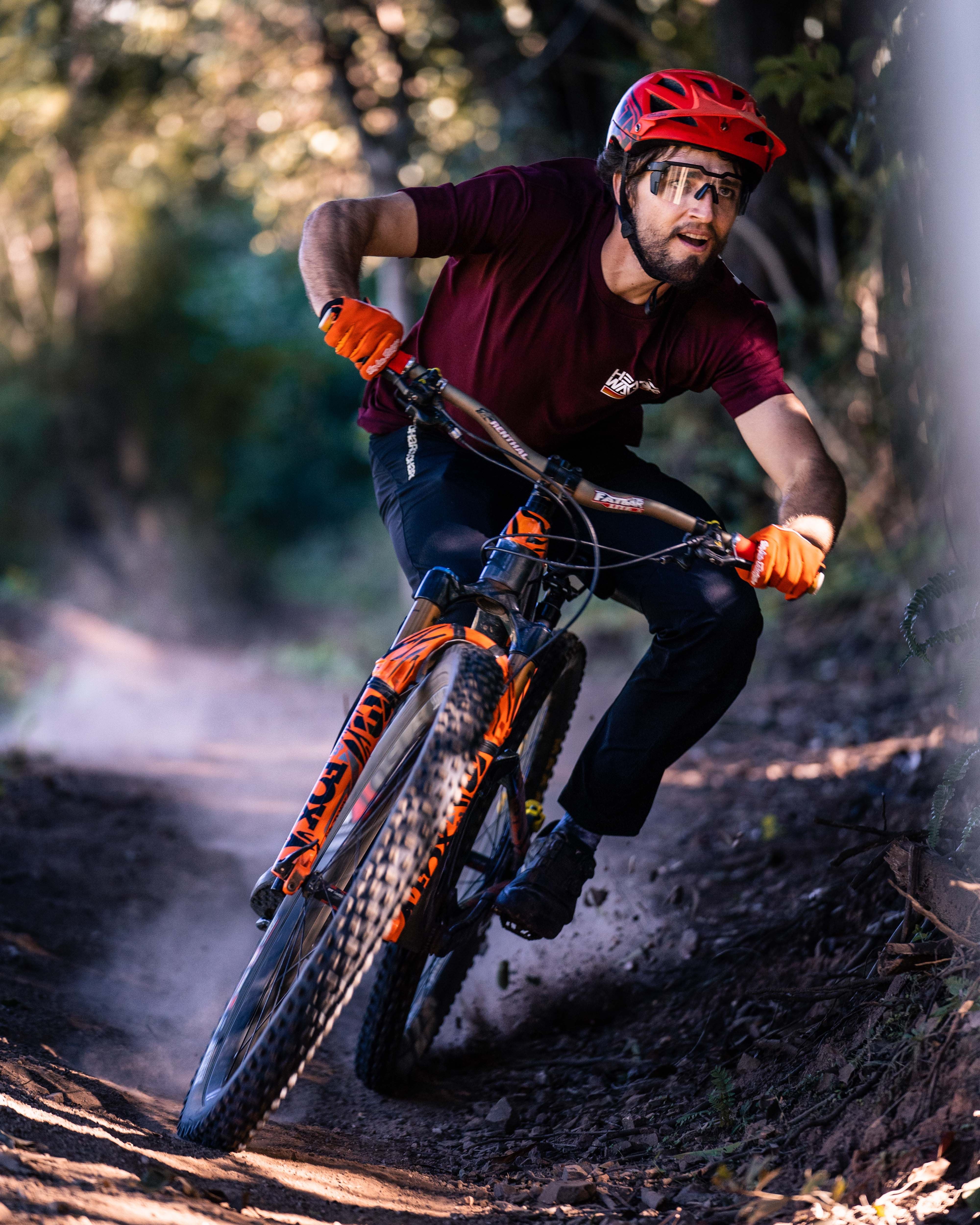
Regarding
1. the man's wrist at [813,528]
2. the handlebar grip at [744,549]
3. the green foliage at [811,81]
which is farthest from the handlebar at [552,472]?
the green foliage at [811,81]

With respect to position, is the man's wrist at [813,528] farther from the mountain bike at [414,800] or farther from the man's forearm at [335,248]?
the man's forearm at [335,248]

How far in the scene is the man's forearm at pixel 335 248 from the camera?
2.60 meters

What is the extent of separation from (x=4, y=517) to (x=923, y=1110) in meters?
18.2

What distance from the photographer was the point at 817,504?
267cm

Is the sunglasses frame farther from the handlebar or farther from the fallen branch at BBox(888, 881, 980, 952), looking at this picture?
the fallen branch at BBox(888, 881, 980, 952)

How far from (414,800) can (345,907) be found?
25cm

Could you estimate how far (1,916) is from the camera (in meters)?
3.54

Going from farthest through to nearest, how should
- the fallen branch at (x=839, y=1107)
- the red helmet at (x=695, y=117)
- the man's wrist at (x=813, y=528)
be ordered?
the red helmet at (x=695, y=117)
the man's wrist at (x=813, y=528)
the fallen branch at (x=839, y=1107)

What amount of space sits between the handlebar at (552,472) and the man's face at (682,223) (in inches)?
26.2

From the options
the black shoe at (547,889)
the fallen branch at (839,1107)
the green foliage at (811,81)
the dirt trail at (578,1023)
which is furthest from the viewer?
the green foliage at (811,81)

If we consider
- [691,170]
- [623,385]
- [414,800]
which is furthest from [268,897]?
[691,170]

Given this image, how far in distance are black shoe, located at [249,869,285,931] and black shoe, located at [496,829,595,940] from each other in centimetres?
61

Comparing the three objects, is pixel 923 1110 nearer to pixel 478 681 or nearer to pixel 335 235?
pixel 478 681

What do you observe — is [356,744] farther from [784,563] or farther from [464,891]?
[784,563]
